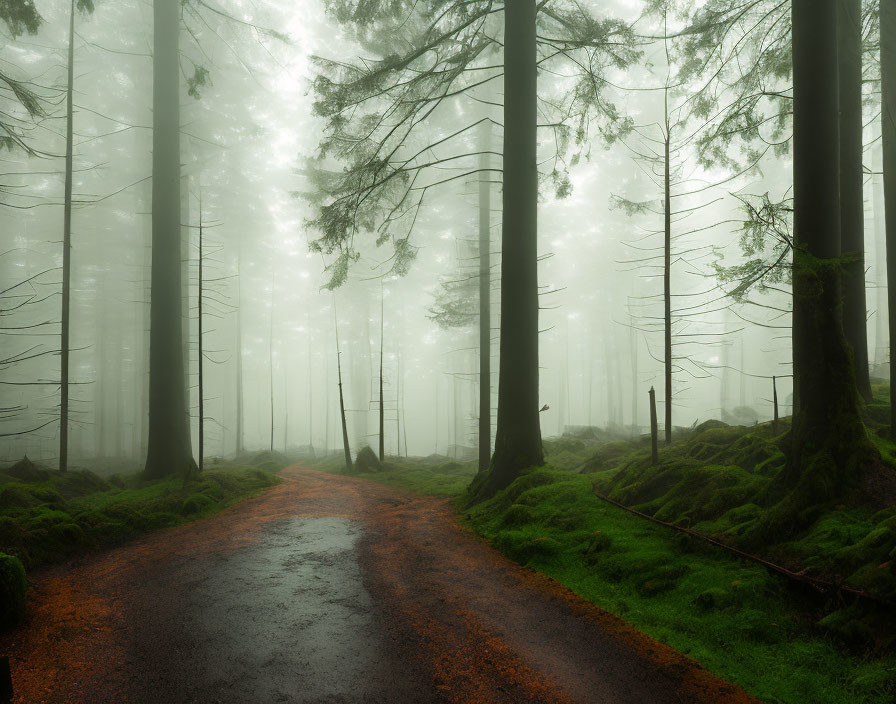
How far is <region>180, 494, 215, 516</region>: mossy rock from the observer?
30.2 ft

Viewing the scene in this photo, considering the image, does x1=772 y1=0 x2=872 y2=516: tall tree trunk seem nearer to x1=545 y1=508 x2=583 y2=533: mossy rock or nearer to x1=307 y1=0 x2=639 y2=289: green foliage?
x1=545 y1=508 x2=583 y2=533: mossy rock

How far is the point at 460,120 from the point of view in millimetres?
16266

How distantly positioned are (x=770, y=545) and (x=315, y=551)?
5702 mm

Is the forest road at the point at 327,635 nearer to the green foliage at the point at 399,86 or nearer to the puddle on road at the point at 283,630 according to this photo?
the puddle on road at the point at 283,630

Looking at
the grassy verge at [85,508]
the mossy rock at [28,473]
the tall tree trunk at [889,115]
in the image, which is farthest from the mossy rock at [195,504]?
the tall tree trunk at [889,115]

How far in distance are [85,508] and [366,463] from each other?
33.9 feet

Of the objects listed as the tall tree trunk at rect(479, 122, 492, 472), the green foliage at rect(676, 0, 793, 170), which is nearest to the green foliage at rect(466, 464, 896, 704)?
the tall tree trunk at rect(479, 122, 492, 472)

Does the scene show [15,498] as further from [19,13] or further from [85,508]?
[19,13]

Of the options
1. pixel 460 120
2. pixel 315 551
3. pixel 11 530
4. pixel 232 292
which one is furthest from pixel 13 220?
pixel 315 551

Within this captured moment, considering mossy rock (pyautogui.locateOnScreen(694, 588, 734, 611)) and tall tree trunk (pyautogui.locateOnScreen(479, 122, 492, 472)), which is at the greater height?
tall tree trunk (pyautogui.locateOnScreen(479, 122, 492, 472))

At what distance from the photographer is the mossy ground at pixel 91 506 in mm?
6402

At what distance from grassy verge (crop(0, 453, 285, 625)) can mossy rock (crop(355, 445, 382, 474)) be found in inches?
185

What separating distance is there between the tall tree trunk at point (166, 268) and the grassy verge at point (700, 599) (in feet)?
31.5

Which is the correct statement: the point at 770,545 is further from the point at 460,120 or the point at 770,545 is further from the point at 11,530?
the point at 460,120
